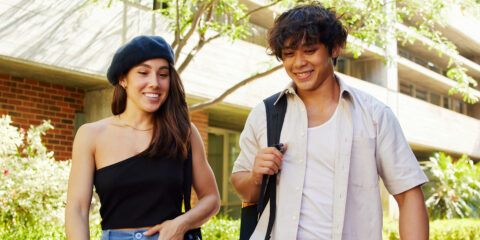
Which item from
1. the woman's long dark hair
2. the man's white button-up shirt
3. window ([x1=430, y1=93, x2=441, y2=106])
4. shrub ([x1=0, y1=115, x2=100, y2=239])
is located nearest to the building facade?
shrub ([x1=0, y1=115, x2=100, y2=239])

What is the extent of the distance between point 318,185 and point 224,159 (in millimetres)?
14763

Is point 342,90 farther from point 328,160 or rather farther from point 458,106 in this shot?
point 458,106

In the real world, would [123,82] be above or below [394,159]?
above

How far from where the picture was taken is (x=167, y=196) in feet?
8.27

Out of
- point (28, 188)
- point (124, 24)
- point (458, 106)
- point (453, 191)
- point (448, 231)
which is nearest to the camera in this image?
point (28, 188)

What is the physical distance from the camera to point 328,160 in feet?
7.80

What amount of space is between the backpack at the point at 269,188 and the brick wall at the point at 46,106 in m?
7.91

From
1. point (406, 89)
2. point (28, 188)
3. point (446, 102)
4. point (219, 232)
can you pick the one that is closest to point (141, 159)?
point (219, 232)

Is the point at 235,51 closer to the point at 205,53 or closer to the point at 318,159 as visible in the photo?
the point at 205,53

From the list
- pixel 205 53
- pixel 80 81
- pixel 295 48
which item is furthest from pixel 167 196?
pixel 205 53

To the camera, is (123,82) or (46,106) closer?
(123,82)

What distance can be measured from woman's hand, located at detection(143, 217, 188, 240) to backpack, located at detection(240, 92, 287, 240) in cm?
28

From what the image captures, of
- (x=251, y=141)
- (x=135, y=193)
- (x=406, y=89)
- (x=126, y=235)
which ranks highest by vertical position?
(x=406, y=89)

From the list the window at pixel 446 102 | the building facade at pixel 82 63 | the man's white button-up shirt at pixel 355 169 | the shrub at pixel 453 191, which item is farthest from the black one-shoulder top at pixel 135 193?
the window at pixel 446 102
